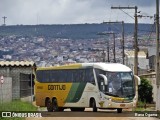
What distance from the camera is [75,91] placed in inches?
1484

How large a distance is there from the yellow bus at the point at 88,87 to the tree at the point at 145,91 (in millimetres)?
9561

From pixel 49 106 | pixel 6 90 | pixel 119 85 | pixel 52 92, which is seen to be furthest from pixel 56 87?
pixel 119 85

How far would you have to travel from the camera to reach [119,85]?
1378 inches

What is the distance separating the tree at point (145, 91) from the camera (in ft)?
154

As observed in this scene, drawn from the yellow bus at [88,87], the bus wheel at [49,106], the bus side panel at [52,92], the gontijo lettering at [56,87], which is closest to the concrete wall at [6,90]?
the bus side panel at [52,92]

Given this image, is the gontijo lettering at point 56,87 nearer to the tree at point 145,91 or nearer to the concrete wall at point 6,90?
the concrete wall at point 6,90

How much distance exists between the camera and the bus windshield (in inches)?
1368

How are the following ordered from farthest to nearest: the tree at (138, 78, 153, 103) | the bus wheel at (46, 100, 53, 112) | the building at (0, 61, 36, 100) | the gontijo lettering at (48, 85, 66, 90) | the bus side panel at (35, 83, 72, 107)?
1. the tree at (138, 78, 153, 103)
2. the building at (0, 61, 36, 100)
3. the bus wheel at (46, 100, 53, 112)
4. the gontijo lettering at (48, 85, 66, 90)
5. the bus side panel at (35, 83, 72, 107)

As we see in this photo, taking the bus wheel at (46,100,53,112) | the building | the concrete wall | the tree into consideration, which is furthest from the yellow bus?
the tree

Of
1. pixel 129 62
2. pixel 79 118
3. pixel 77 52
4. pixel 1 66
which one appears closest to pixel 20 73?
pixel 1 66

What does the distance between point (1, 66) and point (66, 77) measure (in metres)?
10.8

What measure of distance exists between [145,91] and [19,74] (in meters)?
11.4

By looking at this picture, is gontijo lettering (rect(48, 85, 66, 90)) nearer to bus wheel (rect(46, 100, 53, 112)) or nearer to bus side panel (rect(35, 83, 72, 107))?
bus side panel (rect(35, 83, 72, 107))

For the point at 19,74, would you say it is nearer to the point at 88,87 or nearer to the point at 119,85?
the point at 88,87
